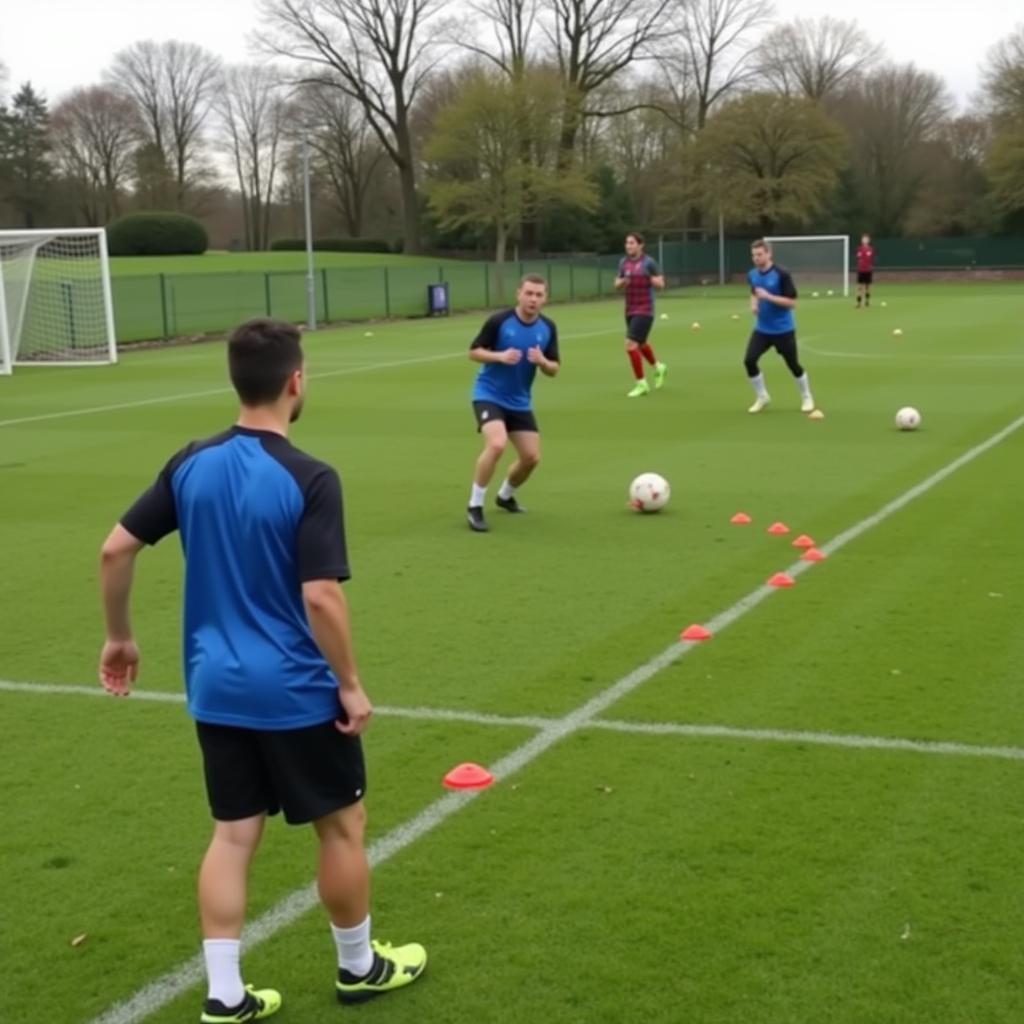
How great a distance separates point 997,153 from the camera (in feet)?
221

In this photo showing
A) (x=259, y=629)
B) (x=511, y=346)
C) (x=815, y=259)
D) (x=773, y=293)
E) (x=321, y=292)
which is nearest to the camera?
(x=259, y=629)

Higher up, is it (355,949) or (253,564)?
(253,564)

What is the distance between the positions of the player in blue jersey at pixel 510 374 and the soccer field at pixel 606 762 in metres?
0.58

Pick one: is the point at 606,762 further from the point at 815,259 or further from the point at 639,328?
the point at 815,259

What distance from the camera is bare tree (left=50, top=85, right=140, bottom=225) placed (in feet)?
263

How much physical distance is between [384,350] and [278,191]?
6166cm

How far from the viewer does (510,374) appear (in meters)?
10.6

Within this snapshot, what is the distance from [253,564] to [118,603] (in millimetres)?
479

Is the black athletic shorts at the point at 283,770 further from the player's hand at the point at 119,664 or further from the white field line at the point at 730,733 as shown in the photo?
the white field line at the point at 730,733

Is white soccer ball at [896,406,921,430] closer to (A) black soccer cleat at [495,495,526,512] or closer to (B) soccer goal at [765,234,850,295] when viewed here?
(A) black soccer cleat at [495,495,526,512]

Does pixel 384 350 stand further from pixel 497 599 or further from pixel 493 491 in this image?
pixel 497 599

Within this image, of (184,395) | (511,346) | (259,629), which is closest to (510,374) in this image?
(511,346)

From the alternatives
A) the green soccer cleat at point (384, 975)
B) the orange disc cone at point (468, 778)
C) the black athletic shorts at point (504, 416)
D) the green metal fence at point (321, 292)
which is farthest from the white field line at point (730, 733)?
the green metal fence at point (321, 292)

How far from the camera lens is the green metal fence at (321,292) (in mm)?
35250
